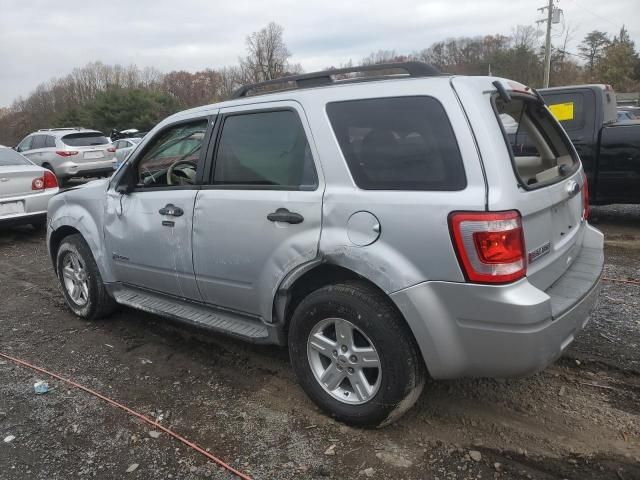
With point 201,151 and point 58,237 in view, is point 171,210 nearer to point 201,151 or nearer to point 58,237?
point 201,151

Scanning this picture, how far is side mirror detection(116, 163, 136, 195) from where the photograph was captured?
12.8 feet

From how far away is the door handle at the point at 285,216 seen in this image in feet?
9.23

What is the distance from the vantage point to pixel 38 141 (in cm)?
1533

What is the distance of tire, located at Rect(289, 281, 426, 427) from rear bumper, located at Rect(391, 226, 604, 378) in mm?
110

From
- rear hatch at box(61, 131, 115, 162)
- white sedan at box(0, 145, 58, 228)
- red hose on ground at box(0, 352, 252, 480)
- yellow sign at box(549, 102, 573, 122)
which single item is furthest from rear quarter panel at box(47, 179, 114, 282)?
rear hatch at box(61, 131, 115, 162)

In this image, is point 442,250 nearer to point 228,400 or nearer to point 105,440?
point 228,400

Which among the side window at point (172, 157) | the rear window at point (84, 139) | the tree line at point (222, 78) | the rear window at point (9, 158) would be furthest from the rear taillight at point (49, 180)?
the tree line at point (222, 78)

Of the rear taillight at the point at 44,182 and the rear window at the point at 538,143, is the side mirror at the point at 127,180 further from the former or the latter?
the rear taillight at the point at 44,182

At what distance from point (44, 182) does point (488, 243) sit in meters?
7.86

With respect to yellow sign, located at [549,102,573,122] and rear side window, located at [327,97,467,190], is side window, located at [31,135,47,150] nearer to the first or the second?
yellow sign, located at [549,102,573,122]

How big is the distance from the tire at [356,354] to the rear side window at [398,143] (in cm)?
58

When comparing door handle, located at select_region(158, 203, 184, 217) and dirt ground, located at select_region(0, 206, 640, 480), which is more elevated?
door handle, located at select_region(158, 203, 184, 217)

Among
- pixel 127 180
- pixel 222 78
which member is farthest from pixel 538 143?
pixel 222 78

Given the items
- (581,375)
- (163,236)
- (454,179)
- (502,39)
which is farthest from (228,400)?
(502,39)
